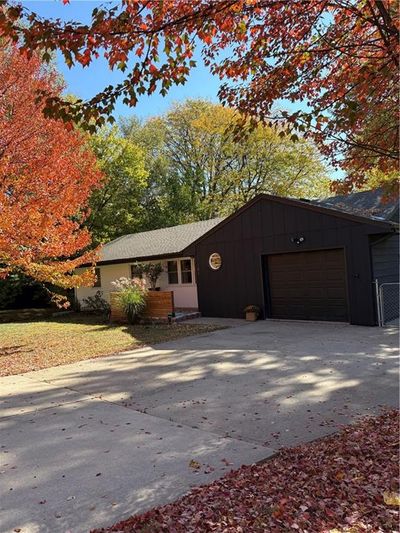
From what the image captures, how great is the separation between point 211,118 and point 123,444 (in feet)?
105

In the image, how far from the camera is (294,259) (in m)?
15.0

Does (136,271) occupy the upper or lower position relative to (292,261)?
upper

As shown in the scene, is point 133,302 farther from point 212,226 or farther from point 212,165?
point 212,165

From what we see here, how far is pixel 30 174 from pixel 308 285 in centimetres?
851

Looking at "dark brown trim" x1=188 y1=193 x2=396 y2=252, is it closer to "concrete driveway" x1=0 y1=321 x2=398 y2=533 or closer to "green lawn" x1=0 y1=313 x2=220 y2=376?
"concrete driveway" x1=0 y1=321 x2=398 y2=533

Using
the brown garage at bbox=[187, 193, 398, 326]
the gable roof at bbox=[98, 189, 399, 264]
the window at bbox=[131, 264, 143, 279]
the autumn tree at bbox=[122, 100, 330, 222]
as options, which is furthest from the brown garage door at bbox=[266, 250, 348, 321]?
the autumn tree at bbox=[122, 100, 330, 222]

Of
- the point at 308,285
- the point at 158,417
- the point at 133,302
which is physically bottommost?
the point at 158,417

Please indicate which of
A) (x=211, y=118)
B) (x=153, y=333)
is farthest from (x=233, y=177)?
(x=153, y=333)

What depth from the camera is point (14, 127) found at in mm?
10633

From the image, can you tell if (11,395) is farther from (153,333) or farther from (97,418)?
(153,333)

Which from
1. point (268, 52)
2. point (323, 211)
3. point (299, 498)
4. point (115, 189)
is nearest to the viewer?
point (299, 498)

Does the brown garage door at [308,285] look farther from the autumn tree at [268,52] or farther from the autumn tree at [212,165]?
the autumn tree at [212,165]

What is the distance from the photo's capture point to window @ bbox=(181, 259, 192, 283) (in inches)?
762

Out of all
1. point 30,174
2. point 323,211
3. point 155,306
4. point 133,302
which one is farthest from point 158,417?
point 155,306
